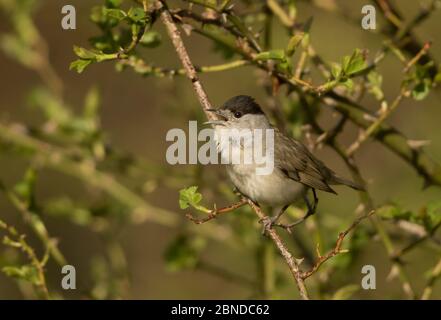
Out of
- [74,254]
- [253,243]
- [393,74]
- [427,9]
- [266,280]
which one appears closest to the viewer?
[427,9]

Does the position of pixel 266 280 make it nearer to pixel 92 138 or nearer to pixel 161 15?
pixel 92 138

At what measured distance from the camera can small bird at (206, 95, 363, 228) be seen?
14.1 feet

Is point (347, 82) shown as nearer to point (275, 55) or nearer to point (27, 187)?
point (275, 55)

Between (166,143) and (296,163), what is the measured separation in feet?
16.6

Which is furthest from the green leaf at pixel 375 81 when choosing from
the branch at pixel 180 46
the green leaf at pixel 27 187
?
the green leaf at pixel 27 187

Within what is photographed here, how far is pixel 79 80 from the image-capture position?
1090 cm

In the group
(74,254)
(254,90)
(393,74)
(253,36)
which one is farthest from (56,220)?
(253,36)

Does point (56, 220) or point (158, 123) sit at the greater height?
point (158, 123)

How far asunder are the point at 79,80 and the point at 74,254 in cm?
266

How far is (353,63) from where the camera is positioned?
3.34 m

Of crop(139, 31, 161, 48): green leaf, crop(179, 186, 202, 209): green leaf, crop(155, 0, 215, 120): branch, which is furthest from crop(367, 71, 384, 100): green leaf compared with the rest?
crop(179, 186, 202, 209): green leaf
